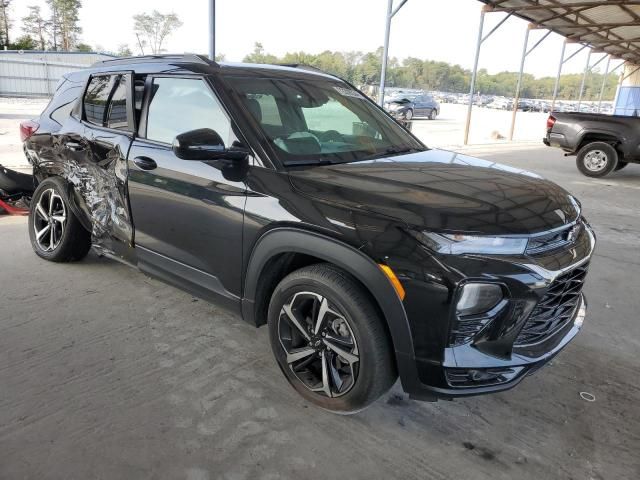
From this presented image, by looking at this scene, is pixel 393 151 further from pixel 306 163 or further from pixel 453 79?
pixel 453 79

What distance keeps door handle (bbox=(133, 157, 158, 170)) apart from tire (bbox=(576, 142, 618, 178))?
992 centimetres

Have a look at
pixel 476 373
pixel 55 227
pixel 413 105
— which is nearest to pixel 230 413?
pixel 476 373

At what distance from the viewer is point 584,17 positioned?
58.5ft

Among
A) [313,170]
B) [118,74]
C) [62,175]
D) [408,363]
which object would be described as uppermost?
[118,74]

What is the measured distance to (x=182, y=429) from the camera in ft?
7.80

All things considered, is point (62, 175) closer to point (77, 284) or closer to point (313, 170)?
point (77, 284)

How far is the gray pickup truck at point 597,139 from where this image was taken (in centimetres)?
980

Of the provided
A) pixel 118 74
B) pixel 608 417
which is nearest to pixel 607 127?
pixel 608 417

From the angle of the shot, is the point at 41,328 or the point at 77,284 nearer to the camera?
the point at 41,328

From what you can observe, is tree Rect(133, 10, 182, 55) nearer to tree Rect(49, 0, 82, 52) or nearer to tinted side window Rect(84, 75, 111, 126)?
tree Rect(49, 0, 82, 52)

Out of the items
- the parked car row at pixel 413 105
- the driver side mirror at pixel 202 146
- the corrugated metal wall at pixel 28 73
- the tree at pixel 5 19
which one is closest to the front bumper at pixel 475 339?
the driver side mirror at pixel 202 146

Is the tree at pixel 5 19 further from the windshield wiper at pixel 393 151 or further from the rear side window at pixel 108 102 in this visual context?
the windshield wiper at pixel 393 151

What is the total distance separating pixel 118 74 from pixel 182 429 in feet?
8.27

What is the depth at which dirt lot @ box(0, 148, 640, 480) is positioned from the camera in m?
2.19
